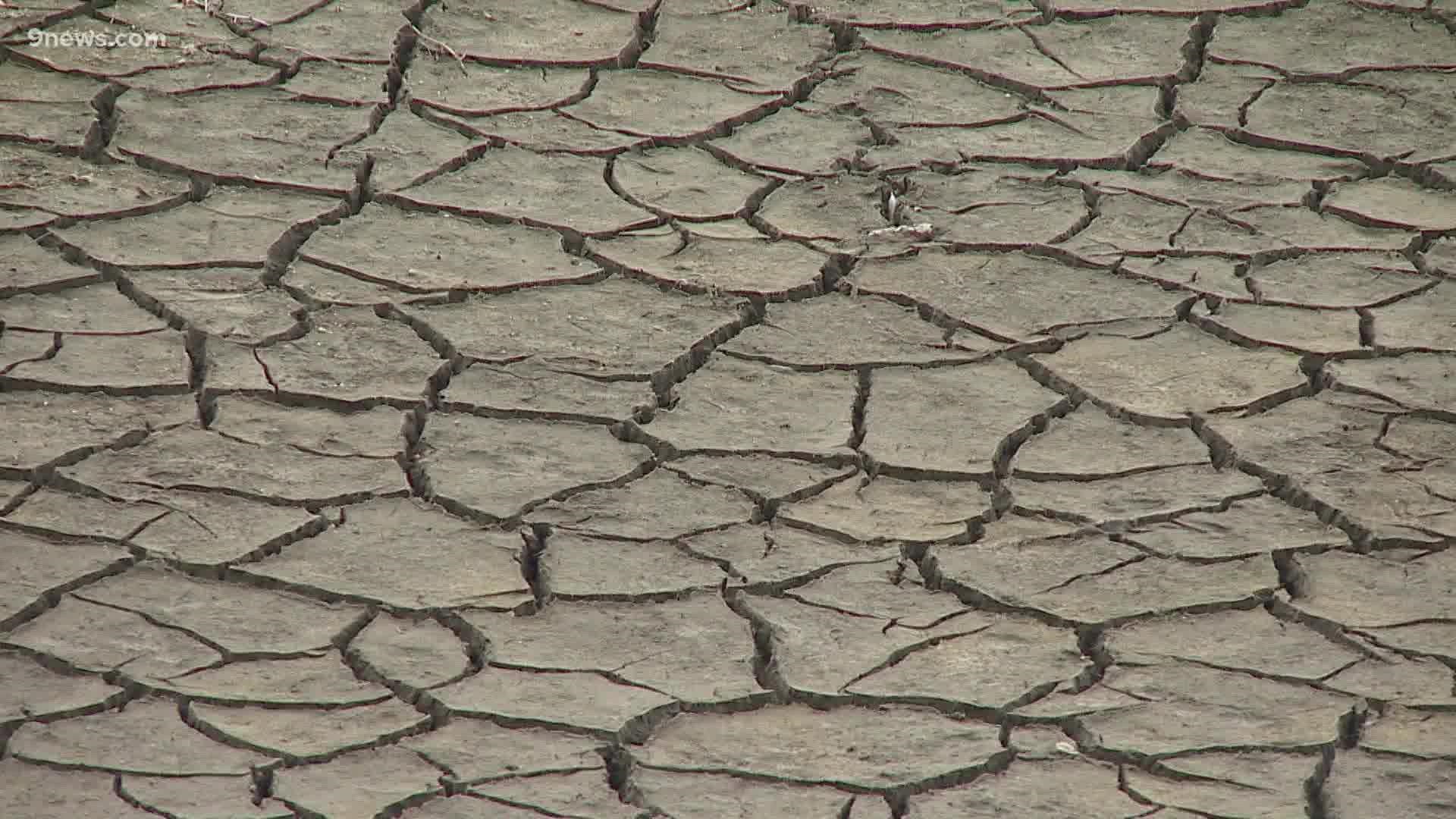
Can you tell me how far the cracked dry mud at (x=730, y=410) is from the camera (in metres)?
2.98

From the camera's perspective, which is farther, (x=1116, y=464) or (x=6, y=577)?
(x=1116, y=464)

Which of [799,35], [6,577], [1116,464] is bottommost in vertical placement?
[6,577]

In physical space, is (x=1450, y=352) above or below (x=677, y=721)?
above

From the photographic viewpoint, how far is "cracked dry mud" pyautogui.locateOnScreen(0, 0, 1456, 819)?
9.77 feet

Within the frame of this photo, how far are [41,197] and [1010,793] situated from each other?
275 centimetres

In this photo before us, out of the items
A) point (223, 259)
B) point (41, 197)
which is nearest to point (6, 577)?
point (223, 259)

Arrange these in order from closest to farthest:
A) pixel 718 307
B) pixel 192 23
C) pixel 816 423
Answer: pixel 816 423
pixel 718 307
pixel 192 23

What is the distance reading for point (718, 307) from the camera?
418 centimetres

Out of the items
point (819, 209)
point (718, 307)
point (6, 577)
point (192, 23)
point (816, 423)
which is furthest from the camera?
point (192, 23)

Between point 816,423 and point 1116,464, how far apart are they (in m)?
0.59

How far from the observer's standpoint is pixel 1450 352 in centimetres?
405

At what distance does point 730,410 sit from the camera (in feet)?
12.6

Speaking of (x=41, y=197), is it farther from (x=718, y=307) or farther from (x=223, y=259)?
(x=718, y=307)

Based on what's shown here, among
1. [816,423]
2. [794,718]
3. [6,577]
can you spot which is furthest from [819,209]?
[6,577]
